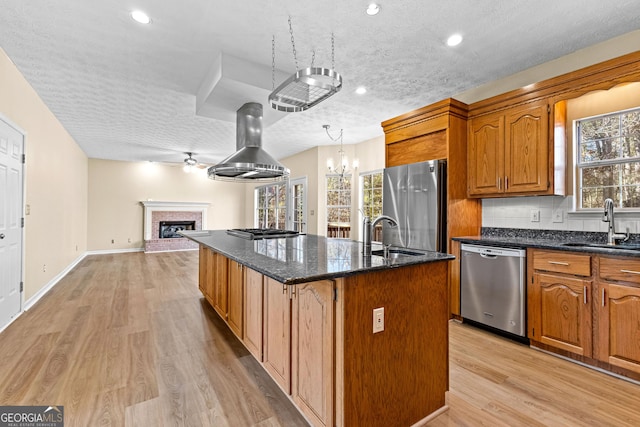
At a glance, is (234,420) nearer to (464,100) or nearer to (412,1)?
(412,1)

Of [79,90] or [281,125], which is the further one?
[281,125]

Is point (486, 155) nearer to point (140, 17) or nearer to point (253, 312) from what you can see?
point (253, 312)

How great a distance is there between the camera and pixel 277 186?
8.49 meters

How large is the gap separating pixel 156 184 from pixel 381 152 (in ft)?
22.3

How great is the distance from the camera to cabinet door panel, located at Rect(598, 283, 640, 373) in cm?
202

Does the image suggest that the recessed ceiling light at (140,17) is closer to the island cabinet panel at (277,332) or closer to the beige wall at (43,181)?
the beige wall at (43,181)

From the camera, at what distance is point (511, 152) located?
2975 mm

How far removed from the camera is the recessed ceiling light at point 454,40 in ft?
8.50

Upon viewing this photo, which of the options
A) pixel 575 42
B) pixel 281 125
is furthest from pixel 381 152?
pixel 575 42

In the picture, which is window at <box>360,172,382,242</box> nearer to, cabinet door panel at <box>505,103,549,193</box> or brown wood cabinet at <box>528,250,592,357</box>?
cabinet door panel at <box>505,103,549,193</box>

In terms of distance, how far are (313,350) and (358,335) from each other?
28 cm

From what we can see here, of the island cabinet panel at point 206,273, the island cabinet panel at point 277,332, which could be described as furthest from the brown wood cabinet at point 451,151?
the island cabinet panel at point 206,273

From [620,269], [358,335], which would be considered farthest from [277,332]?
[620,269]

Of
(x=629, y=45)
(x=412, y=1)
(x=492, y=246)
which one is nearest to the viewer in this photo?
(x=412, y=1)
